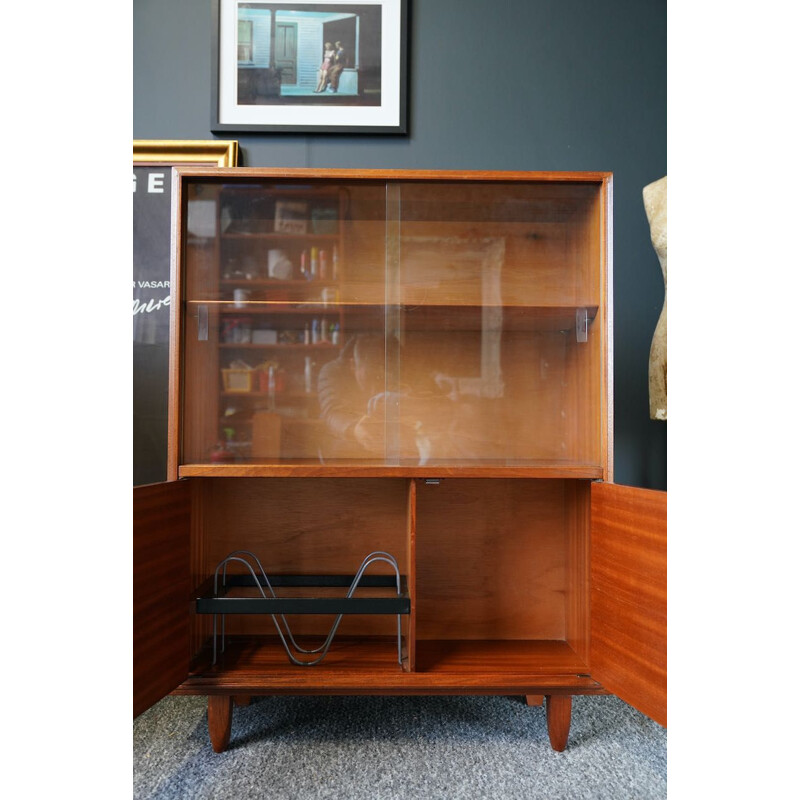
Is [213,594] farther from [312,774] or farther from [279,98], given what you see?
[279,98]

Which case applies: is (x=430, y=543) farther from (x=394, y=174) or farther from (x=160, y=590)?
(x=394, y=174)

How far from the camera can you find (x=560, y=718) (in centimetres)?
117

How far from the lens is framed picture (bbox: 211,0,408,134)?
5.07 ft

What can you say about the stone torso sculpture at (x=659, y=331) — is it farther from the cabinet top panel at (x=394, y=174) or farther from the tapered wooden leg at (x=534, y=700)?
the tapered wooden leg at (x=534, y=700)

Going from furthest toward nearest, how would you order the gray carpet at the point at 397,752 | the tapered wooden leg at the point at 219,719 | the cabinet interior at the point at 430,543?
the cabinet interior at the point at 430,543
the tapered wooden leg at the point at 219,719
the gray carpet at the point at 397,752

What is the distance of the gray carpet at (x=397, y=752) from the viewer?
1.05 m

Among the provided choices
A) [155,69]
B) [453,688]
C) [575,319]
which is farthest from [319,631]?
[155,69]

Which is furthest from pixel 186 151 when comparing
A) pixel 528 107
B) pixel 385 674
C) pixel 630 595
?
pixel 630 595

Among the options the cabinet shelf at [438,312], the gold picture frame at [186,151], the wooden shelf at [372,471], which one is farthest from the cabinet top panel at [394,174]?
the wooden shelf at [372,471]

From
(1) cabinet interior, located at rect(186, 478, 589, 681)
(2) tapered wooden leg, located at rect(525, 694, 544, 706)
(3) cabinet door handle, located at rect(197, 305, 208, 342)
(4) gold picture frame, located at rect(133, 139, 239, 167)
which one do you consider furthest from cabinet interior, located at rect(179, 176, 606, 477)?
(2) tapered wooden leg, located at rect(525, 694, 544, 706)

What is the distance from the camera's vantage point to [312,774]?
1.09 metres

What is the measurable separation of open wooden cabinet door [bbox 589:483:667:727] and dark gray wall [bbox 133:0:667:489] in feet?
1.85
